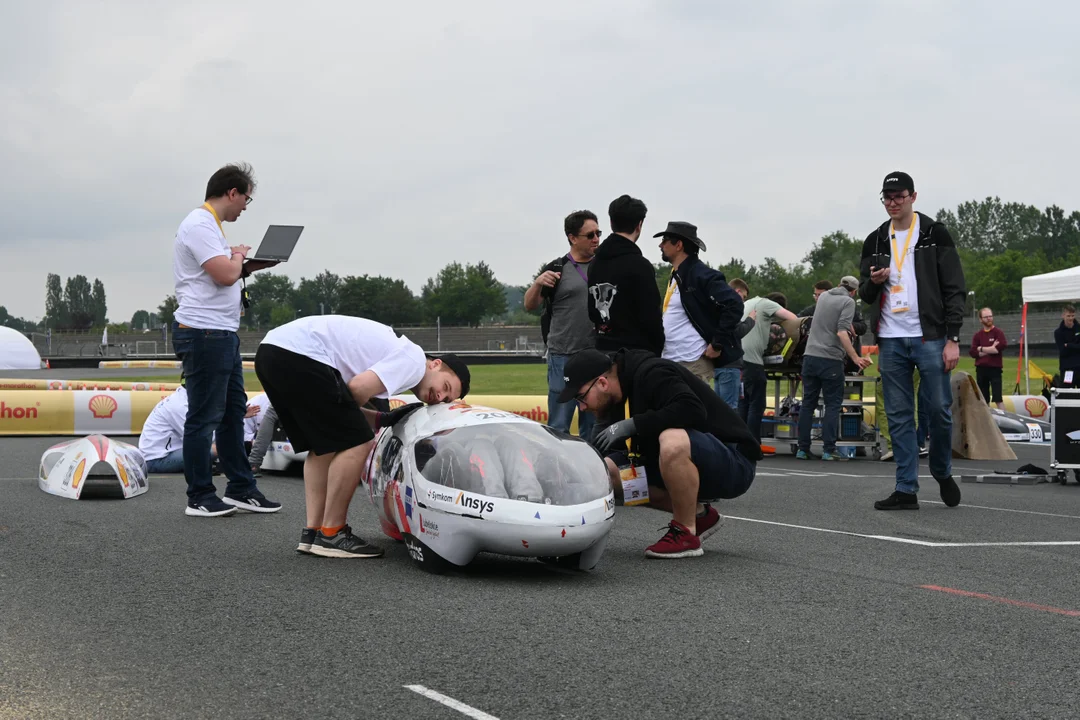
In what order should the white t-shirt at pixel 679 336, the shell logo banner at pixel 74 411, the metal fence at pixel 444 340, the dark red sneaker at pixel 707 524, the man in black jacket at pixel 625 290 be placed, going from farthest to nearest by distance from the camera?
the metal fence at pixel 444 340
the shell logo banner at pixel 74 411
the white t-shirt at pixel 679 336
the man in black jacket at pixel 625 290
the dark red sneaker at pixel 707 524

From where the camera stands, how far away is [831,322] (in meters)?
11.8

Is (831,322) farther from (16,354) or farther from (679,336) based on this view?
(16,354)

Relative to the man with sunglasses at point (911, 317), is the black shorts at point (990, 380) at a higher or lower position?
lower

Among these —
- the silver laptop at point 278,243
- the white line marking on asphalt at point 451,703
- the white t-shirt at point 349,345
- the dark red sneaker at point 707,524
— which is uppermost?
the silver laptop at point 278,243

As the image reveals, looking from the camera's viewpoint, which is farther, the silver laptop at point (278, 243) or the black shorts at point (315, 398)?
the silver laptop at point (278, 243)

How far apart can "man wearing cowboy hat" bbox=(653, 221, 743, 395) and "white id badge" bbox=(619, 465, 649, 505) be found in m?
2.25

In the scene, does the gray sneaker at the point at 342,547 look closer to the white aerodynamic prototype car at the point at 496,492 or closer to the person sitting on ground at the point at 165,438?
the white aerodynamic prototype car at the point at 496,492

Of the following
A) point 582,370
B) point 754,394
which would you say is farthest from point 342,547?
point 754,394

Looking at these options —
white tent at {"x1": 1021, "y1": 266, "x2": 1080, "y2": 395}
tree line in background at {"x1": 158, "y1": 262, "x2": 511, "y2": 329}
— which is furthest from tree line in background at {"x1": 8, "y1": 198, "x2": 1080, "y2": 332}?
white tent at {"x1": 1021, "y1": 266, "x2": 1080, "y2": 395}

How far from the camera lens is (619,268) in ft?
23.6

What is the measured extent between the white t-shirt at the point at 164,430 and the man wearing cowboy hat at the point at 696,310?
13.4ft

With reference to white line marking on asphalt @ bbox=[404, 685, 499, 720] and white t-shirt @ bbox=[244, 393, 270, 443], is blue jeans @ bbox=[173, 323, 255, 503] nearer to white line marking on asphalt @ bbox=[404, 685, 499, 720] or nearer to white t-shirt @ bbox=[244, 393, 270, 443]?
white t-shirt @ bbox=[244, 393, 270, 443]

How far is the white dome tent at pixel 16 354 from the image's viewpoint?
166ft

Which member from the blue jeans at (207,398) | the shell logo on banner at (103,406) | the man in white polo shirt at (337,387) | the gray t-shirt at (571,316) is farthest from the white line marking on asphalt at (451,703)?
the shell logo on banner at (103,406)
